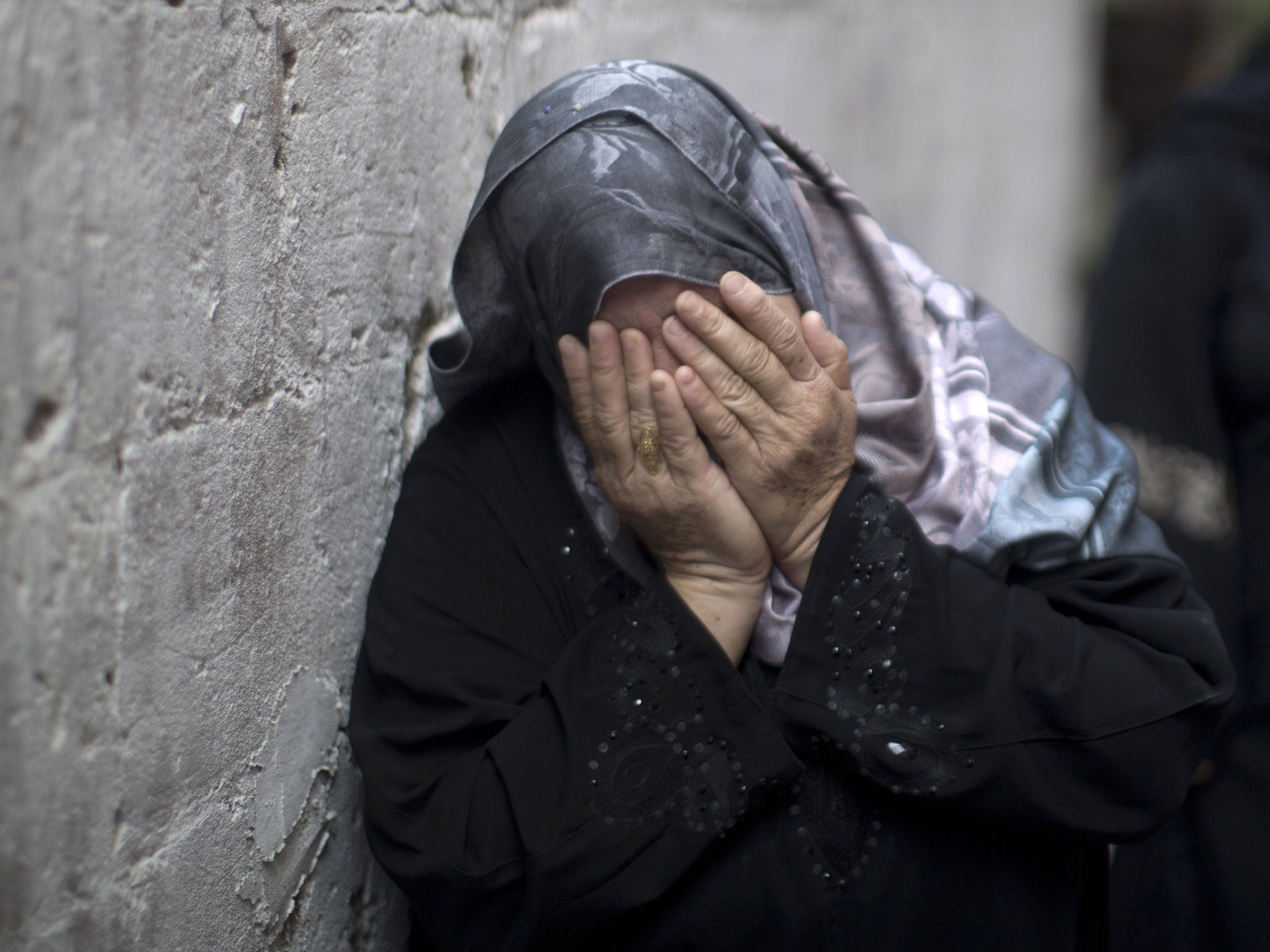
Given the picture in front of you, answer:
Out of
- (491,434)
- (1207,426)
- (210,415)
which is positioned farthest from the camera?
(1207,426)

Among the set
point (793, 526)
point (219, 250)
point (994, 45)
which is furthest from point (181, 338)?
point (994, 45)

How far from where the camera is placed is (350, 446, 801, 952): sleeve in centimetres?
108

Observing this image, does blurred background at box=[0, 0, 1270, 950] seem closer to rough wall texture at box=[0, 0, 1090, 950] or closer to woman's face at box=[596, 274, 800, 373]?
rough wall texture at box=[0, 0, 1090, 950]

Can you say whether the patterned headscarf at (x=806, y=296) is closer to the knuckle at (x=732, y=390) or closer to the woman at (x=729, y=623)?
the woman at (x=729, y=623)

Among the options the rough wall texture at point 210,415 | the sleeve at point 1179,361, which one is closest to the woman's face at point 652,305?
the rough wall texture at point 210,415

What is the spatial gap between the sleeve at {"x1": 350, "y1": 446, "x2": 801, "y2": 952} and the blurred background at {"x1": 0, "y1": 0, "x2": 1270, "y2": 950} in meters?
0.16

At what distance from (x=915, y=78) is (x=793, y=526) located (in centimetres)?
276

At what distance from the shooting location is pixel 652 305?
110cm

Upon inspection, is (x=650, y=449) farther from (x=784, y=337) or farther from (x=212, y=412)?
(x=212, y=412)

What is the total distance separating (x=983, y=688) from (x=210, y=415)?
0.86 metres

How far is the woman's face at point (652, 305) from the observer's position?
3.59 ft

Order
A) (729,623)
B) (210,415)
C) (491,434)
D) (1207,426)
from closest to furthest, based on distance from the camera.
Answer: (210,415) → (729,623) → (491,434) → (1207,426)

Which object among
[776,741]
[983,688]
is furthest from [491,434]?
[983,688]

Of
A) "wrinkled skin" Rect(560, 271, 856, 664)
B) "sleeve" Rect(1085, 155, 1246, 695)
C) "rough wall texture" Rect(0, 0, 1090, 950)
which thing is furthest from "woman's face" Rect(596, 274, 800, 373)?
"sleeve" Rect(1085, 155, 1246, 695)
